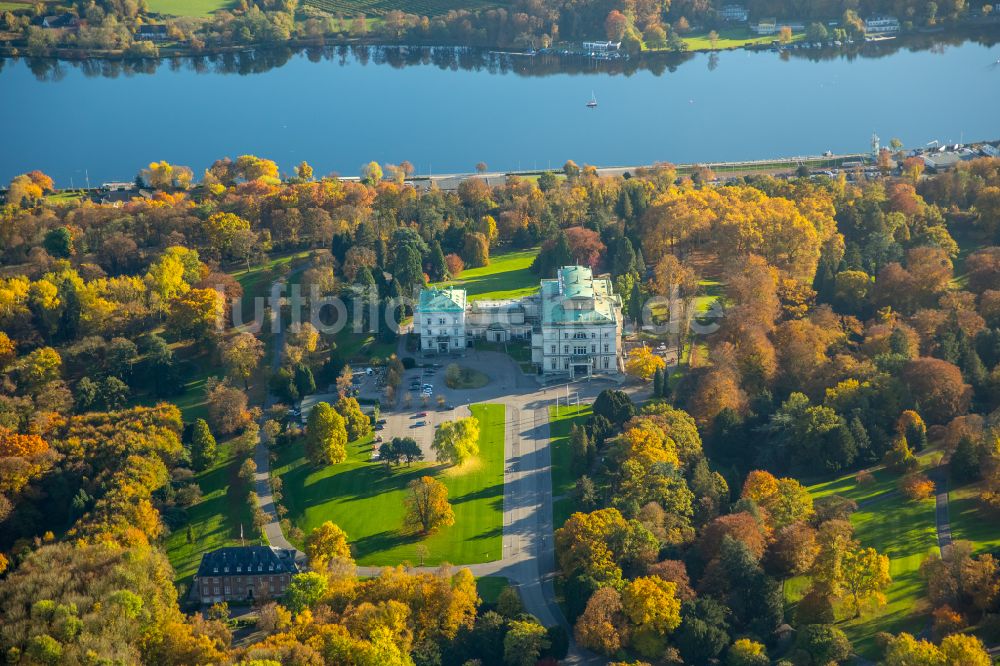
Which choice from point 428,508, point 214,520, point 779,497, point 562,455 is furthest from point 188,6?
point 779,497

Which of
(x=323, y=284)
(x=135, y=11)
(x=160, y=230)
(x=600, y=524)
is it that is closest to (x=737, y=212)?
(x=323, y=284)

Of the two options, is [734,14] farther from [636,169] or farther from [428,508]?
[428,508]

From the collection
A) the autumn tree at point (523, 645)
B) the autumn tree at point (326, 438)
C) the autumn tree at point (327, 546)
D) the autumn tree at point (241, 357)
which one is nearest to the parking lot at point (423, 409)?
the autumn tree at point (326, 438)

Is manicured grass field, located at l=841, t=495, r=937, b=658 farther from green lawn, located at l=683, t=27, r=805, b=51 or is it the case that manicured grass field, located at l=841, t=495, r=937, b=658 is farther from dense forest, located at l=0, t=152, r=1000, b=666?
green lawn, located at l=683, t=27, r=805, b=51

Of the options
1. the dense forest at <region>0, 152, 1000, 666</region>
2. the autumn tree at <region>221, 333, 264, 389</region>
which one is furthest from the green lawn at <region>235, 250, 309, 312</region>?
the autumn tree at <region>221, 333, 264, 389</region>

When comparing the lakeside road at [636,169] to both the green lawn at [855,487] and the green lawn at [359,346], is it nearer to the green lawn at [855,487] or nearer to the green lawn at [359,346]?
the green lawn at [359,346]

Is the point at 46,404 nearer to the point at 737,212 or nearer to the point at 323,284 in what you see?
the point at 323,284
